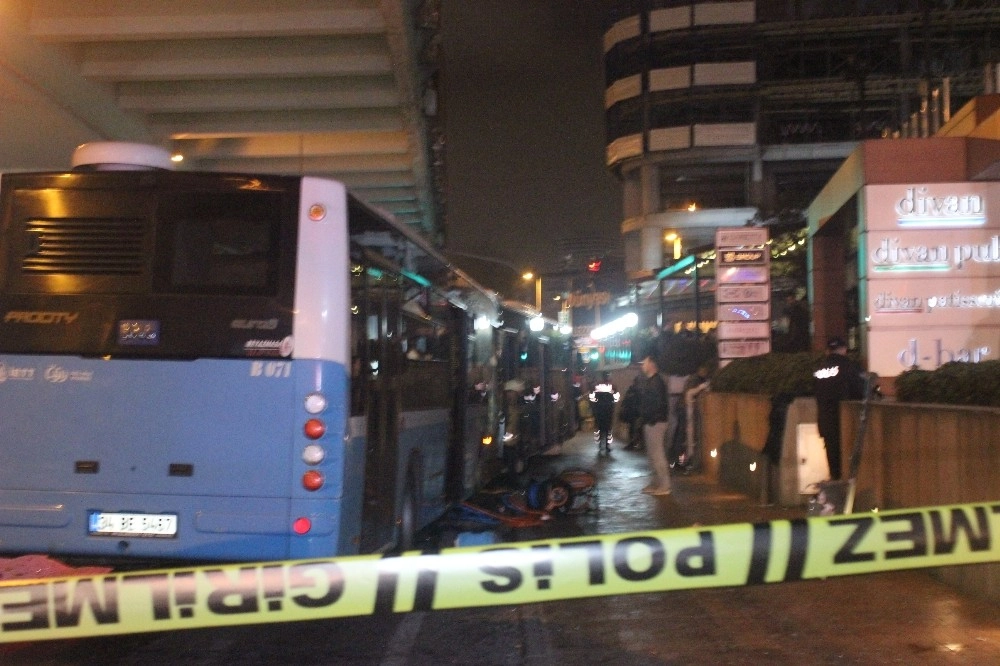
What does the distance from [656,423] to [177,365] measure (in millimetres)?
9342

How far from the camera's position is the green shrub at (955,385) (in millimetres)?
9219

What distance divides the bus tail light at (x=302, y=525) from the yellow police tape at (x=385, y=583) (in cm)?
246

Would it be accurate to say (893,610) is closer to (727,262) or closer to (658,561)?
(658,561)

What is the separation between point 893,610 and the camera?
8.18m

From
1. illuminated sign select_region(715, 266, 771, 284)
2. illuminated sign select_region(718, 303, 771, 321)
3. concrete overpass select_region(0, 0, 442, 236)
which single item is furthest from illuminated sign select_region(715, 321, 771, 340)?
concrete overpass select_region(0, 0, 442, 236)

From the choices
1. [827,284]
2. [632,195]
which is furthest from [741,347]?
[632,195]

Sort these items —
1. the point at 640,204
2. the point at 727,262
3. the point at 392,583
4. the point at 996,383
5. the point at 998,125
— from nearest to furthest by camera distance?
the point at 392,583
the point at 996,383
the point at 998,125
the point at 727,262
the point at 640,204

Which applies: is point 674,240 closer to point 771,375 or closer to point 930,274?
point 930,274

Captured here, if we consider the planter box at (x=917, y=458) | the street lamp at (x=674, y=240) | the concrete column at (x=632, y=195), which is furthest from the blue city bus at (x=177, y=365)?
the concrete column at (x=632, y=195)

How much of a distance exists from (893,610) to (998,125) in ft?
39.9

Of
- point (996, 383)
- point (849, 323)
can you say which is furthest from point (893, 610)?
point (849, 323)

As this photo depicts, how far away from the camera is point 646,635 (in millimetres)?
7660

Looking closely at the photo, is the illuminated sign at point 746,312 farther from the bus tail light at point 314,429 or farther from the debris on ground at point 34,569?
the debris on ground at point 34,569

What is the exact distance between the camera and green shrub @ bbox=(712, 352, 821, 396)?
14.3 m
